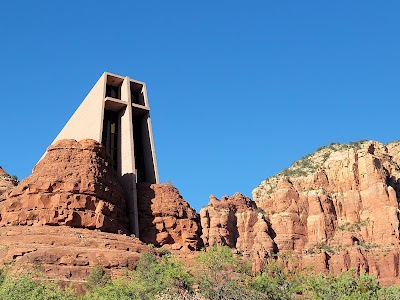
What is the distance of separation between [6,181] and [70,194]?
30.3 metres

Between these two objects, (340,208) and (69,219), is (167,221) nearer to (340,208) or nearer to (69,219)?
(69,219)

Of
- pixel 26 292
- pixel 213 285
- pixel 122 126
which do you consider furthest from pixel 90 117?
pixel 26 292

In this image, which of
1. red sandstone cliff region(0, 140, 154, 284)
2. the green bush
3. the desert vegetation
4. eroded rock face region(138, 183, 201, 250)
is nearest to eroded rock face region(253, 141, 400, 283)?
eroded rock face region(138, 183, 201, 250)

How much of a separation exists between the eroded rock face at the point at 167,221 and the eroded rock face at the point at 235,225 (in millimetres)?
53295

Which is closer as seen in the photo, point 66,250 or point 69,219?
point 66,250

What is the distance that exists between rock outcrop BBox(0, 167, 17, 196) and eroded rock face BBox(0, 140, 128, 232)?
19466mm

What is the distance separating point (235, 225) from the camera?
121m

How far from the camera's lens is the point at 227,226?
118250mm

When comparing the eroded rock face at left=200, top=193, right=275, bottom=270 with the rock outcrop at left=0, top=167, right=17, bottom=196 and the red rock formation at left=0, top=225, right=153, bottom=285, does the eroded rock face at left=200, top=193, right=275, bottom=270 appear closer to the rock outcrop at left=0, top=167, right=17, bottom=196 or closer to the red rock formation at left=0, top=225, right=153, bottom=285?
the rock outcrop at left=0, top=167, right=17, bottom=196

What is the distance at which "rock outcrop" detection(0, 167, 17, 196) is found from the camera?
2891 inches

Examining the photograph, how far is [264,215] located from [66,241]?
81.0 meters

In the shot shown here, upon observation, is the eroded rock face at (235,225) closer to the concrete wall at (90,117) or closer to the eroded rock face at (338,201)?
the eroded rock face at (338,201)

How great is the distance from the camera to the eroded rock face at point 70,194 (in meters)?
48.4

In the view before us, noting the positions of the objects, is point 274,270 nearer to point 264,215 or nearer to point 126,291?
point 126,291
